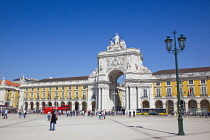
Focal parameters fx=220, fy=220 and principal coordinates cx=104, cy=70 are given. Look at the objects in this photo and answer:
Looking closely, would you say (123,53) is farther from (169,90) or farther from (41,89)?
(41,89)

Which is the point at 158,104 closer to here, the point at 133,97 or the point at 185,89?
the point at 133,97

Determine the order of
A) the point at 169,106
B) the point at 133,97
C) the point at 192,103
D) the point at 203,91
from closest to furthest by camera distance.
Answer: the point at 203,91 < the point at 192,103 < the point at 169,106 < the point at 133,97

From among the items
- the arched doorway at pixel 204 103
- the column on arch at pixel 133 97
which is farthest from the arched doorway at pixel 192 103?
the column on arch at pixel 133 97

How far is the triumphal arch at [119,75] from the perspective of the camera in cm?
6181

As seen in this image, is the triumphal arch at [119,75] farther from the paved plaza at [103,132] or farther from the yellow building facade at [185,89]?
the paved plaza at [103,132]

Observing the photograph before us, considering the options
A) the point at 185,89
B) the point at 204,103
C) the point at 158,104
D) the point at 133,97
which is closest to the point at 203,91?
the point at 204,103

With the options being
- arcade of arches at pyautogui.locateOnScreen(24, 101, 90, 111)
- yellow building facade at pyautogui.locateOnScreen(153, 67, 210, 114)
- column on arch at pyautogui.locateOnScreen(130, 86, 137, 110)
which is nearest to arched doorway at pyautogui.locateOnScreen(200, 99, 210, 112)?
yellow building facade at pyautogui.locateOnScreen(153, 67, 210, 114)

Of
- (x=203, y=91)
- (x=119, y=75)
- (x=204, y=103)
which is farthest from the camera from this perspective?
(x=119, y=75)

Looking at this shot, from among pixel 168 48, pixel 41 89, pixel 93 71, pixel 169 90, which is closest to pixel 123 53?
pixel 93 71

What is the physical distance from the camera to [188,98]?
56531mm

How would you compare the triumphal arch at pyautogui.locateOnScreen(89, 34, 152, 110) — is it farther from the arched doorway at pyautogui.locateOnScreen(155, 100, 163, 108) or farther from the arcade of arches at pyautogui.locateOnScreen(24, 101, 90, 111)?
the arcade of arches at pyautogui.locateOnScreen(24, 101, 90, 111)

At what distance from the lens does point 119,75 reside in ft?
239

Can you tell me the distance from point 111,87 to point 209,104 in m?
28.7

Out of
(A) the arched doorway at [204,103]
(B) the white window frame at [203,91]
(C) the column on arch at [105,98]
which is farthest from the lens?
(C) the column on arch at [105,98]
